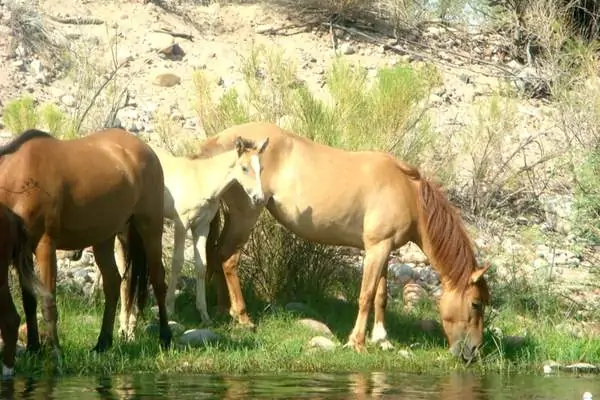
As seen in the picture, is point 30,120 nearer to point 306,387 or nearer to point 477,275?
point 477,275

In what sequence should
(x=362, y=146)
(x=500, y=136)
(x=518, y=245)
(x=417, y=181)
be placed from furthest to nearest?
(x=500, y=136)
(x=518, y=245)
(x=362, y=146)
(x=417, y=181)

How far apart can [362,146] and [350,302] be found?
2499mm

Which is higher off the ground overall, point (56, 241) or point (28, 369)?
point (56, 241)

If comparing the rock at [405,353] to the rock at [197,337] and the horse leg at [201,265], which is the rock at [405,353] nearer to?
the rock at [197,337]

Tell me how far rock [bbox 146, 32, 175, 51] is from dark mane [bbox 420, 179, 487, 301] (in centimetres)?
958

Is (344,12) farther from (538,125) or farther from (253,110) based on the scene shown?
(253,110)

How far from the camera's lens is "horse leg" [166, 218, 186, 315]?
1241 centimetres

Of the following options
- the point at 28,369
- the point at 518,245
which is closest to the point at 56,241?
the point at 28,369

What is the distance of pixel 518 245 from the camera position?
16375 millimetres

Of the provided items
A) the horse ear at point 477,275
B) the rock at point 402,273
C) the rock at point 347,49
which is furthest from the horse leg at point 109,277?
the rock at point 347,49

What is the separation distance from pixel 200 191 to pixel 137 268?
138 cm

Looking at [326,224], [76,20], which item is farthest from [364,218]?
[76,20]

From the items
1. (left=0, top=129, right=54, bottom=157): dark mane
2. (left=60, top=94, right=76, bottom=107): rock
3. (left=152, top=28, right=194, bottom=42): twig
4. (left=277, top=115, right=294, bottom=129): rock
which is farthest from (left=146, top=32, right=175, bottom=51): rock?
(left=0, top=129, right=54, bottom=157): dark mane

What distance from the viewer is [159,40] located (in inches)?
824
